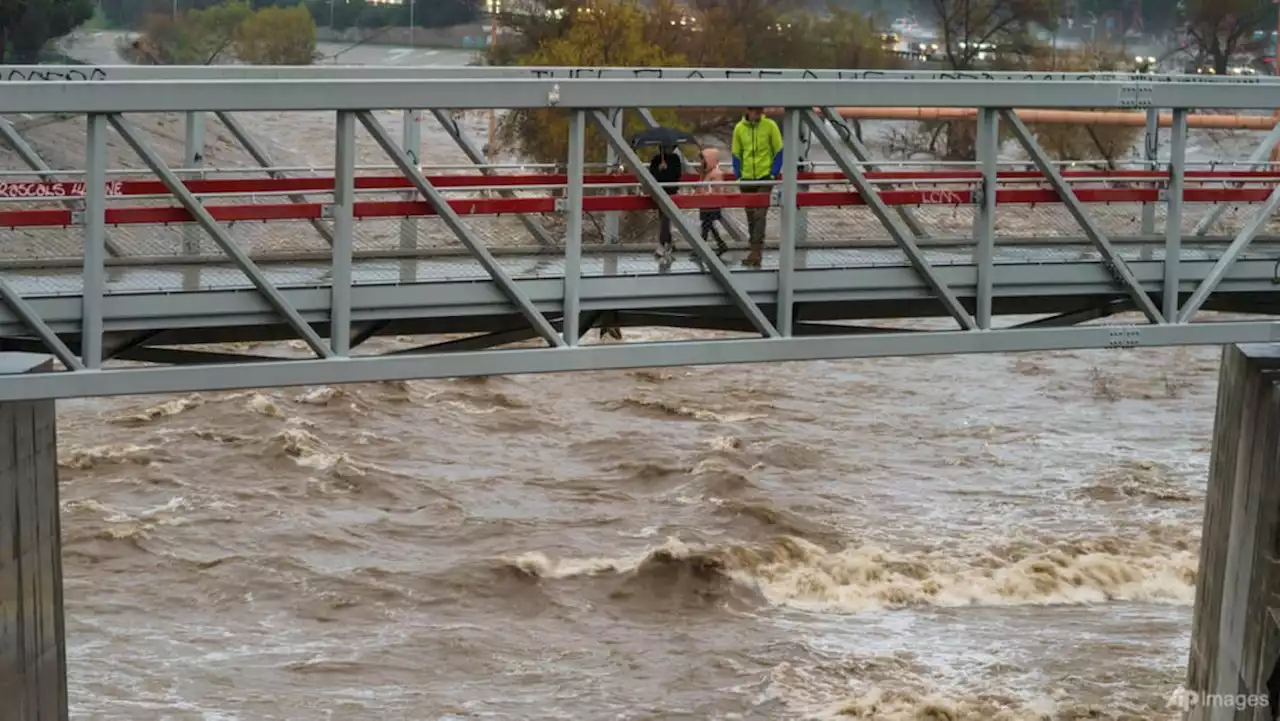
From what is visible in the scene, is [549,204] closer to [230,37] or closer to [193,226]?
[193,226]

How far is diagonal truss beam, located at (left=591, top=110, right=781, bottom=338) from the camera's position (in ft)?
47.2

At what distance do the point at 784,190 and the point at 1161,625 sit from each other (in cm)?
986

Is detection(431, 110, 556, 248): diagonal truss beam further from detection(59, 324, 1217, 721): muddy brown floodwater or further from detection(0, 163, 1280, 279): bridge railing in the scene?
detection(59, 324, 1217, 721): muddy brown floodwater

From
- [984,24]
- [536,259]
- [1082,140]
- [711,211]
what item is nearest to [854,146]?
[711,211]

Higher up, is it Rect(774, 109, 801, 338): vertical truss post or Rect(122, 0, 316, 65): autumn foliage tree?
Rect(774, 109, 801, 338): vertical truss post

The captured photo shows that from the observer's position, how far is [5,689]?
15547 mm

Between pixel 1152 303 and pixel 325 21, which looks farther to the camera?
pixel 325 21

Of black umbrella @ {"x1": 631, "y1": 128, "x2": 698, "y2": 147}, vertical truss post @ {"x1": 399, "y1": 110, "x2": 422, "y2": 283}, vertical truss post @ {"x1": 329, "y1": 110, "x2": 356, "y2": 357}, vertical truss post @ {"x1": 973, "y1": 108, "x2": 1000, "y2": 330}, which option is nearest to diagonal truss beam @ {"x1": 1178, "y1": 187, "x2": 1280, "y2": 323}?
vertical truss post @ {"x1": 973, "y1": 108, "x2": 1000, "y2": 330}

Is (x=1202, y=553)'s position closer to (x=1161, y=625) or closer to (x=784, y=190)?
(x=1161, y=625)

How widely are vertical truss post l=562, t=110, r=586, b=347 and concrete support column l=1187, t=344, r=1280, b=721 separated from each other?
228 inches

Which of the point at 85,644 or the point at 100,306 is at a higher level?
the point at 100,306

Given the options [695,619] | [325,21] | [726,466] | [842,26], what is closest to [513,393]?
[726,466]

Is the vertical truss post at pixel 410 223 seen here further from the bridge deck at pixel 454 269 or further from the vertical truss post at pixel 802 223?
the vertical truss post at pixel 802 223

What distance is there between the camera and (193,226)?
16156mm
